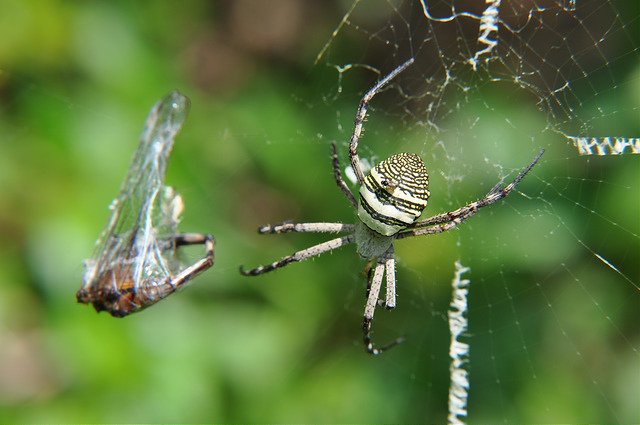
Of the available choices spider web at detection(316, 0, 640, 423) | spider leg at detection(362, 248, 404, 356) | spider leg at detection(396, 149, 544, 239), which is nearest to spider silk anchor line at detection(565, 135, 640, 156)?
spider web at detection(316, 0, 640, 423)

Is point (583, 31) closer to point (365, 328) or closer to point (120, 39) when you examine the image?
point (365, 328)

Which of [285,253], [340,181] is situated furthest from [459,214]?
[285,253]

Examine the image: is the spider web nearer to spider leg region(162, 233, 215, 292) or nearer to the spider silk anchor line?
the spider silk anchor line

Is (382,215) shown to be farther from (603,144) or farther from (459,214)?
(603,144)

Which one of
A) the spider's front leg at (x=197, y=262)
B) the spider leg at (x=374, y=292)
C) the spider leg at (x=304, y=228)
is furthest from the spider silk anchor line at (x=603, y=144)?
the spider's front leg at (x=197, y=262)

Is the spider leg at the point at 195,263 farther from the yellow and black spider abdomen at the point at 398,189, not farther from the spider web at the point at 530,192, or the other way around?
the spider web at the point at 530,192
